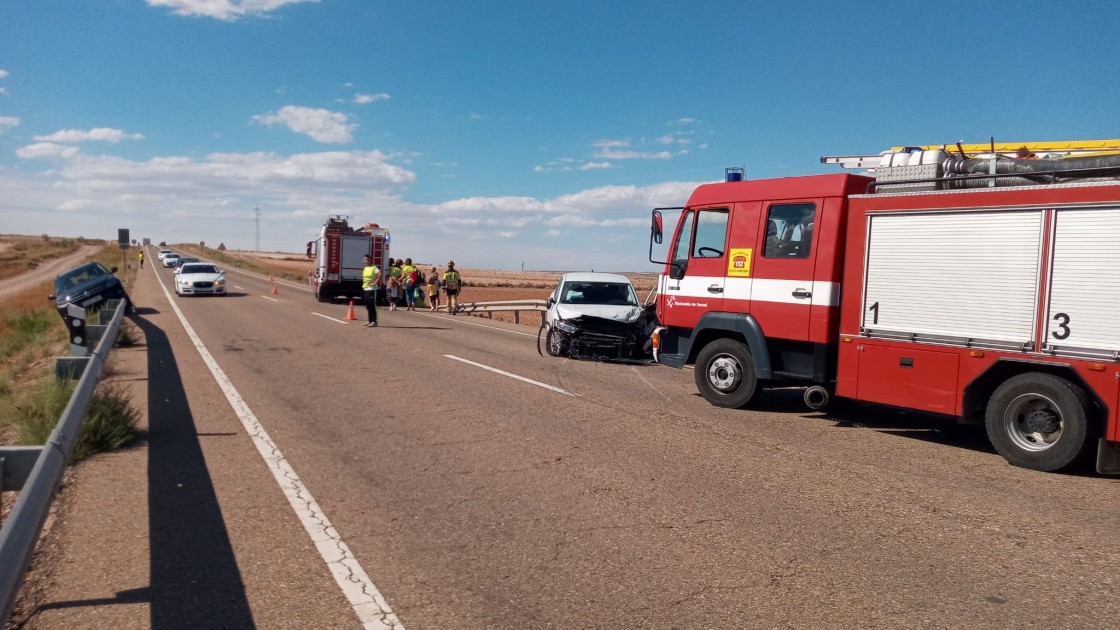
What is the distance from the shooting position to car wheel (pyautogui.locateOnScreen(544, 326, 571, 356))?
47.4 ft

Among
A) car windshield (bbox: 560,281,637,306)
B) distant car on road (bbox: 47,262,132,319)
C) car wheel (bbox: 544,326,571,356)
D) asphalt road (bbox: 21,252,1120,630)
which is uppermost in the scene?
car windshield (bbox: 560,281,637,306)

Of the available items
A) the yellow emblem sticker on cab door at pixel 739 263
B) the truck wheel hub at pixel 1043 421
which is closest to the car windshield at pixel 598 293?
the yellow emblem sticker on cab door at pixel 739 263

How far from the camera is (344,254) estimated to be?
30.3 meters

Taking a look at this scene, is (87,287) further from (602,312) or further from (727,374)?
(727,374)

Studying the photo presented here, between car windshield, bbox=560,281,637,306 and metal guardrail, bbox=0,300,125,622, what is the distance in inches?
403

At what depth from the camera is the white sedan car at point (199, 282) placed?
100 feet

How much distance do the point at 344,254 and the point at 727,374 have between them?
2295cm

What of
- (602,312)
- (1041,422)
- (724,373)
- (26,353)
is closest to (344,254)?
(26,353)

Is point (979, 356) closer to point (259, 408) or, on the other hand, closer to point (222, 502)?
point (222, 502)

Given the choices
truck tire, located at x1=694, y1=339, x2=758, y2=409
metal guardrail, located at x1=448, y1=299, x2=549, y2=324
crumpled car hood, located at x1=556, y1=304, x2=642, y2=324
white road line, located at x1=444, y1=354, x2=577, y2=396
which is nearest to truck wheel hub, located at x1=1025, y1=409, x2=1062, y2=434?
truck tire, located at x1=694, y1=339, x2=758, y2=409

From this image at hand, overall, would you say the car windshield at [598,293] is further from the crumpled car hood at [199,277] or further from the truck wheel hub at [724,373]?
the crumpled car hood at [199,277]

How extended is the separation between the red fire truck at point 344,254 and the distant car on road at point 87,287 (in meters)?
9.53

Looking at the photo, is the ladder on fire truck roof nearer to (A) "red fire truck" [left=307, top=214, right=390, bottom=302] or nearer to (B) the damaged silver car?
(B) the damaged silver car

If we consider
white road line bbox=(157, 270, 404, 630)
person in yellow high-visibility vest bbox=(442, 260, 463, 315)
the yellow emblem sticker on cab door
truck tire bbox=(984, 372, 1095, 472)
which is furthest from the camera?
person in yellow high-visibility vest bbox=(442, 260, 463, 315)
